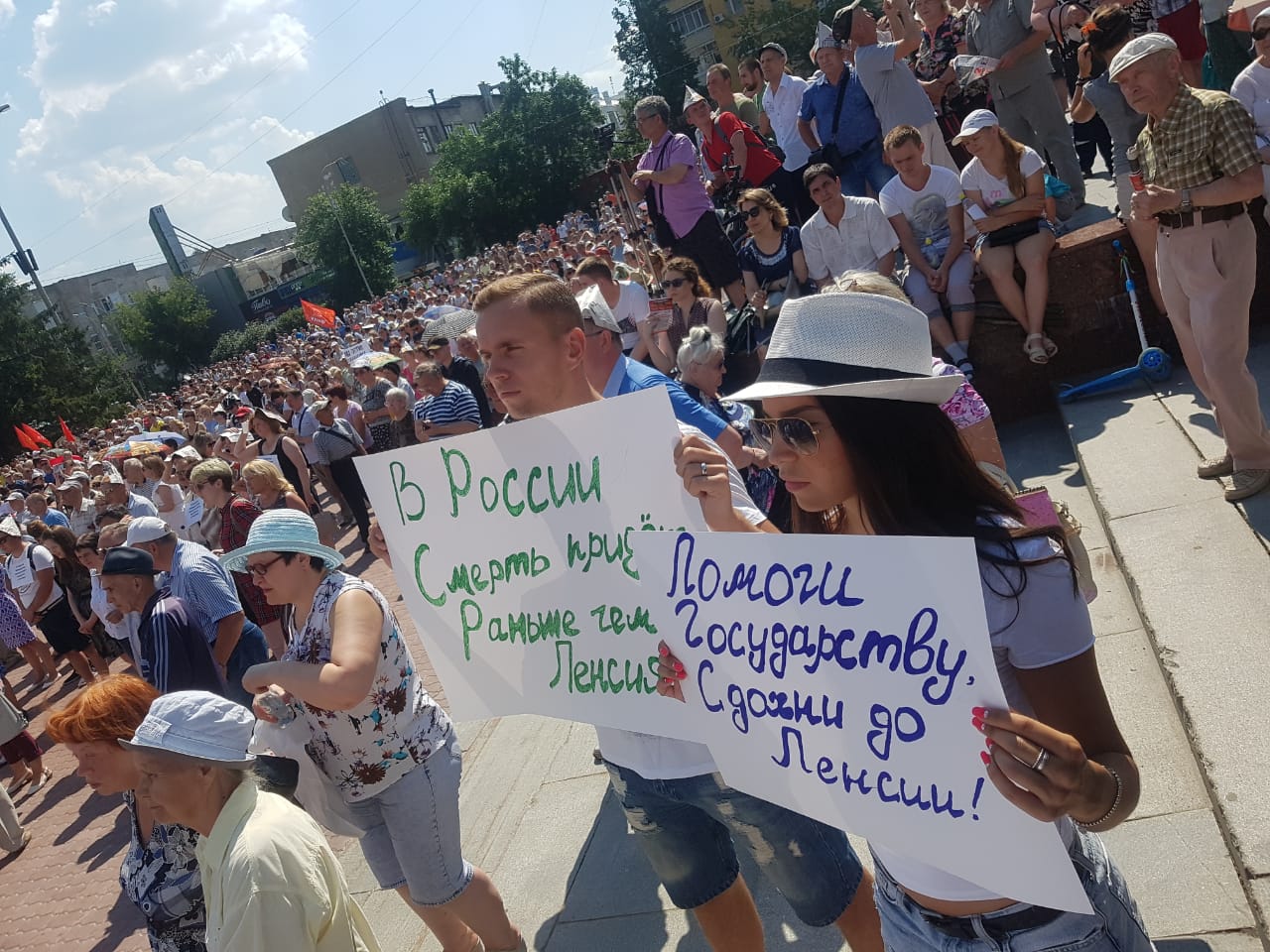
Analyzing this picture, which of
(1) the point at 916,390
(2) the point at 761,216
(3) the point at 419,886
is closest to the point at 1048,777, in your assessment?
(1) the point at 916,390

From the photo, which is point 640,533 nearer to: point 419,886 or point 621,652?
point 621,652

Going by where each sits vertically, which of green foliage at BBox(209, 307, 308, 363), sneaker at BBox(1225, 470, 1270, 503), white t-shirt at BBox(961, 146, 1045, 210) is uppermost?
green foliage at BBox(209, 307, 308, 363)

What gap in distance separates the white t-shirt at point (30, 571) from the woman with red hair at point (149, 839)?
28.4 ft

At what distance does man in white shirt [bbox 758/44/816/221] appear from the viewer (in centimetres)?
884

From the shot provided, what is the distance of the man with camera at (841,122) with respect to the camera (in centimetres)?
807

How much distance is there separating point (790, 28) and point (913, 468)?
60.3 metres

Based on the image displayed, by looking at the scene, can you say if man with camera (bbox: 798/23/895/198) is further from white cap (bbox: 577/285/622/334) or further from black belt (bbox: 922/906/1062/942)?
black belt (bbox: 922/906/1062/942)

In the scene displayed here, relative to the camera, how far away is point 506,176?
222 ft

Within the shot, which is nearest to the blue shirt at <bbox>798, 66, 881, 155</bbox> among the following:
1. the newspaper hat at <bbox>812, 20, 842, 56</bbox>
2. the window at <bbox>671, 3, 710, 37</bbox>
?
the newspaper hat at <bbox>812, 20, 842, 56</bbox>

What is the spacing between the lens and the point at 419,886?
10.3 ft

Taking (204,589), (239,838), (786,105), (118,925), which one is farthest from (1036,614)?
(786,105)

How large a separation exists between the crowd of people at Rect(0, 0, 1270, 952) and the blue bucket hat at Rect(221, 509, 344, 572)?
0.01m

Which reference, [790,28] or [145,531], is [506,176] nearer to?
[790,28]

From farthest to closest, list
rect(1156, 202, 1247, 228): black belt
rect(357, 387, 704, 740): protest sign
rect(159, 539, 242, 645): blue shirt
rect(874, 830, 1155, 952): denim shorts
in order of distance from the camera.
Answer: rect(159, 539, 242, 645): blue shirt → rect(1156, 202, 1247, 228): black belt → rect(357, 387, 704, 740): protest sign → rect(874, 830, 1155, 952): denim shorts
